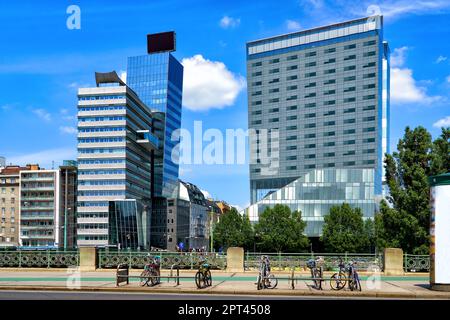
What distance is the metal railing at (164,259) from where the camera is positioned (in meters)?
33.3

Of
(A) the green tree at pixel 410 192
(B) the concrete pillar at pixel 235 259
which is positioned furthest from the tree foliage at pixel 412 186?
(B) the concrete pillar at pixel 235 259

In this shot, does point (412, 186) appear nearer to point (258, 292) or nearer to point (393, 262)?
point (393, 262)

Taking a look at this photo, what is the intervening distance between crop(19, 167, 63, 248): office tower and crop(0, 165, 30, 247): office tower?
12.6 feet

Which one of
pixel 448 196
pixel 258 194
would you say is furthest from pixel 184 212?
pixel 448 196

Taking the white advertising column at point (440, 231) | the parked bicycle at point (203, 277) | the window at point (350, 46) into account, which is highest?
the window at point (350, 46)

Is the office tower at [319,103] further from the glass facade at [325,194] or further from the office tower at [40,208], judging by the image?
the office tower at [40,208]

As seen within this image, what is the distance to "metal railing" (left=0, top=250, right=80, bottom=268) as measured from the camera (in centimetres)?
3469

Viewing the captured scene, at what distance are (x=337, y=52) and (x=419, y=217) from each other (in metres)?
156

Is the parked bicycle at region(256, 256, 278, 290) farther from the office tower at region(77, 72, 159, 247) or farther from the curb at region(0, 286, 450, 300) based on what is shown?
the office tower at region(77, 72, 159, 247)

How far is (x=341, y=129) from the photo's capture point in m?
188

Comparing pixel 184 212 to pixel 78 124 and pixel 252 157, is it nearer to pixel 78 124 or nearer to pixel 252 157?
pixel 252 157

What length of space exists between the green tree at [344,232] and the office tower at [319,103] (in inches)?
3596

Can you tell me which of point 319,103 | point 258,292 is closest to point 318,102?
point 319,103
